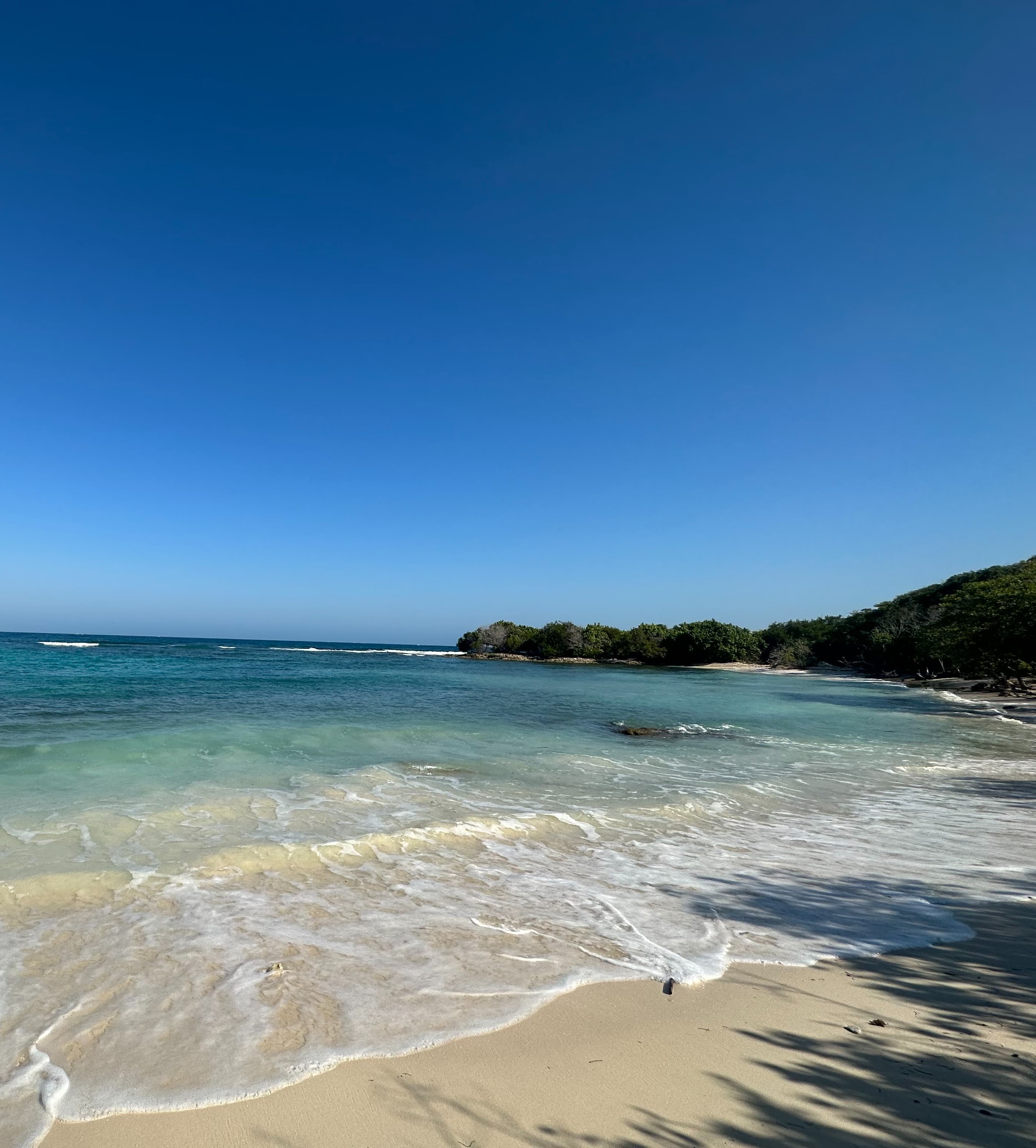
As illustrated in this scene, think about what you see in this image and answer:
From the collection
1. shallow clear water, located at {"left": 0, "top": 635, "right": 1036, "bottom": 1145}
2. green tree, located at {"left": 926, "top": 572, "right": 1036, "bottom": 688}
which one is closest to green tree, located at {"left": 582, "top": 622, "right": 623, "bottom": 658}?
green tree, located at {"left": 926, "top": 572, "right": 1036, "bottom": 688}

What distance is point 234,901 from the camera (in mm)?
5539

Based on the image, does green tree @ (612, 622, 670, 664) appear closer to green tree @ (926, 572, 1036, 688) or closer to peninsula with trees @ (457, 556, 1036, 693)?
peninsula with trees @ (457, 556, 1036, 693)

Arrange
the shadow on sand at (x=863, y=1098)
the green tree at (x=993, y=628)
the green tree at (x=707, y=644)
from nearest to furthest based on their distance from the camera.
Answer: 1. the shadow on sand at (x=863, y=1098)
2. the green tree at (x=993, y=628)
3. the green tree at (x=707, y=644)

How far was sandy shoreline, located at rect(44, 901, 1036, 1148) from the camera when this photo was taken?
107 inches

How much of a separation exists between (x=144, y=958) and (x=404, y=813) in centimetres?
441

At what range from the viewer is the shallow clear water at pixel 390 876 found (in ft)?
11.9

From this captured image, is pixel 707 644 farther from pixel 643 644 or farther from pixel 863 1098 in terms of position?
pixel 863 1098

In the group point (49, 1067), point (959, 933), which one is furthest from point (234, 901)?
point (959, 933)

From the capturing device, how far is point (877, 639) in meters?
66.1

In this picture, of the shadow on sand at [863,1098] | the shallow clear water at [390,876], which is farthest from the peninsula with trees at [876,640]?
the shadow on sand at [863,1098]

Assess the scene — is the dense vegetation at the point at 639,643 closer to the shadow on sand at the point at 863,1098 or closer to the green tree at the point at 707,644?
the green tree at the point at 707,644

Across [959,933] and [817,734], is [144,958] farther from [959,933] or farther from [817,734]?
[817,734]

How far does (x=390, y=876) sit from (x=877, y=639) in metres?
73.2

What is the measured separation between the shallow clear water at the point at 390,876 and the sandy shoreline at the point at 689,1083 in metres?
0.22
